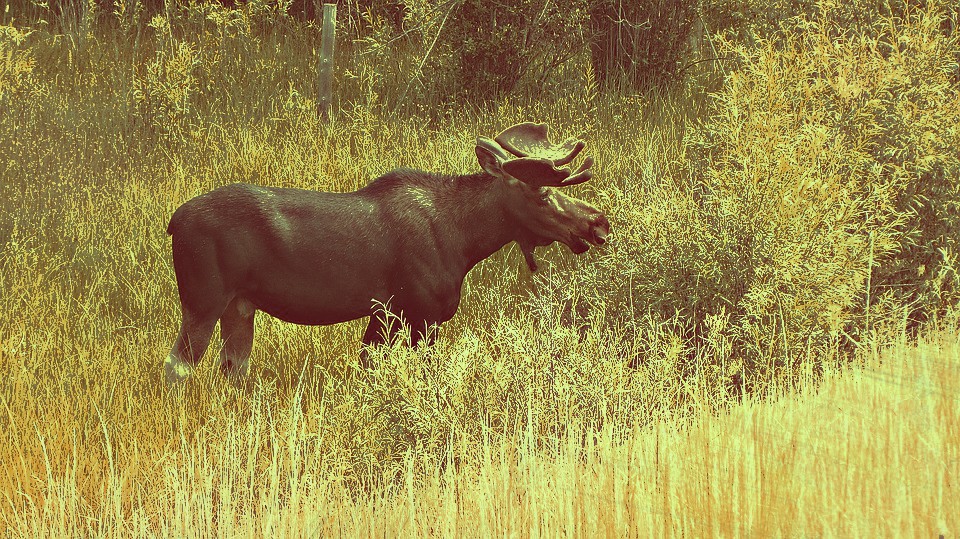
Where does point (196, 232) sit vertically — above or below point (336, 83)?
below

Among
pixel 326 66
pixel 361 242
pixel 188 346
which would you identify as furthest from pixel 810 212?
pixel 326 66

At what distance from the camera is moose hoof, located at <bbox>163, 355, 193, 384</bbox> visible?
6.11 m

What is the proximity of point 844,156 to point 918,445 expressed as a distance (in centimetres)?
355

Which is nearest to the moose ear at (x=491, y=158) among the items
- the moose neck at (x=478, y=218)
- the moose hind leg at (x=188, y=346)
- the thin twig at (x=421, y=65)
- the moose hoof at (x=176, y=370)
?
the moose neck at (x=478, y=218)

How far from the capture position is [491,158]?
626 cm

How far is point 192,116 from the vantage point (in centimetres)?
1184

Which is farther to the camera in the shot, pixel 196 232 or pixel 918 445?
pixel 196 232

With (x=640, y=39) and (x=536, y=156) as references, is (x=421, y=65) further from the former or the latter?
(x=536, y=156)

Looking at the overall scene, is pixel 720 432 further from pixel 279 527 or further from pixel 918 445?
pixel 279 527

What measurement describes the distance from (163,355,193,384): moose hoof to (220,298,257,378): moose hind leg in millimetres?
269

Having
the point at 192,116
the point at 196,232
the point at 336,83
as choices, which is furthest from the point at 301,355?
the point at 336,83

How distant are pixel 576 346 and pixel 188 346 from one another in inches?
77.7

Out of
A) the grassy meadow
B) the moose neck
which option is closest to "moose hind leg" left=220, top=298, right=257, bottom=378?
the grassy meadow

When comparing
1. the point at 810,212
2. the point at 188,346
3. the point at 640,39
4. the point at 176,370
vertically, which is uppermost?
the point at 640,39
